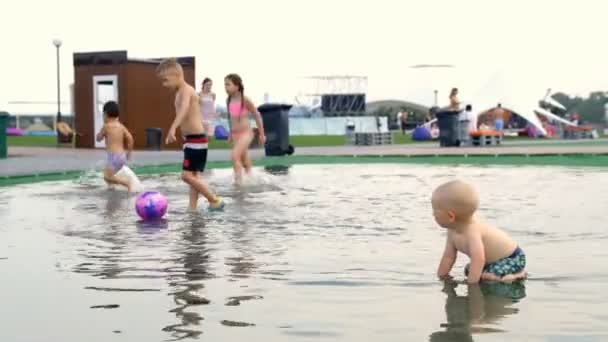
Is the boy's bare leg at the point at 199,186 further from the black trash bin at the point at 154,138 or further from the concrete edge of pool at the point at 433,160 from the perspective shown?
the black trash bin at the point at 154,138

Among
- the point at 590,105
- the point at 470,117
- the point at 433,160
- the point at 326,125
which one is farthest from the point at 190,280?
the point at 590,105

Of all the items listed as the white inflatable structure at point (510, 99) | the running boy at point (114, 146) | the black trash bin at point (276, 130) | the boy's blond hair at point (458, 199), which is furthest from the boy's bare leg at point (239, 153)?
the white inflatable structure at point (510, 99)

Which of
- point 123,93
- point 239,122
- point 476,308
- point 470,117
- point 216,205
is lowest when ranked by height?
point 476,308

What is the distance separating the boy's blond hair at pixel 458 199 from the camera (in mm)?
5242

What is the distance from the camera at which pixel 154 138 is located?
2958 cm

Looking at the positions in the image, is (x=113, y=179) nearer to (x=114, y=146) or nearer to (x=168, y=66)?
(x=114, y=146)

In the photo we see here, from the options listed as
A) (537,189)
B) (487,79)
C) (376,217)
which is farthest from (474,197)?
(487,79)

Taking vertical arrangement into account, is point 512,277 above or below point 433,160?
→ below

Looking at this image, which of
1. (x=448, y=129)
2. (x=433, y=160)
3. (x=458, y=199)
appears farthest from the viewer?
(x=448, y=129)

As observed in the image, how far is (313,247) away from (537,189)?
6.26 meters

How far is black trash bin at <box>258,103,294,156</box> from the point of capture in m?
23.7

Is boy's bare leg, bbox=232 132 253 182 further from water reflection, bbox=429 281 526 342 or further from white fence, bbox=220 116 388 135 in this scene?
white fence, bbox=220 116 388 135

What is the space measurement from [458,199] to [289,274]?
3.62 ft

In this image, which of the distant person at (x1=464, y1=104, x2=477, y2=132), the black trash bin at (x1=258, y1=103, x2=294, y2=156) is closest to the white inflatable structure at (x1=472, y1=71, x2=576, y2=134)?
the distant person at (x1=464, y1=104, x2=477, y2=132)
